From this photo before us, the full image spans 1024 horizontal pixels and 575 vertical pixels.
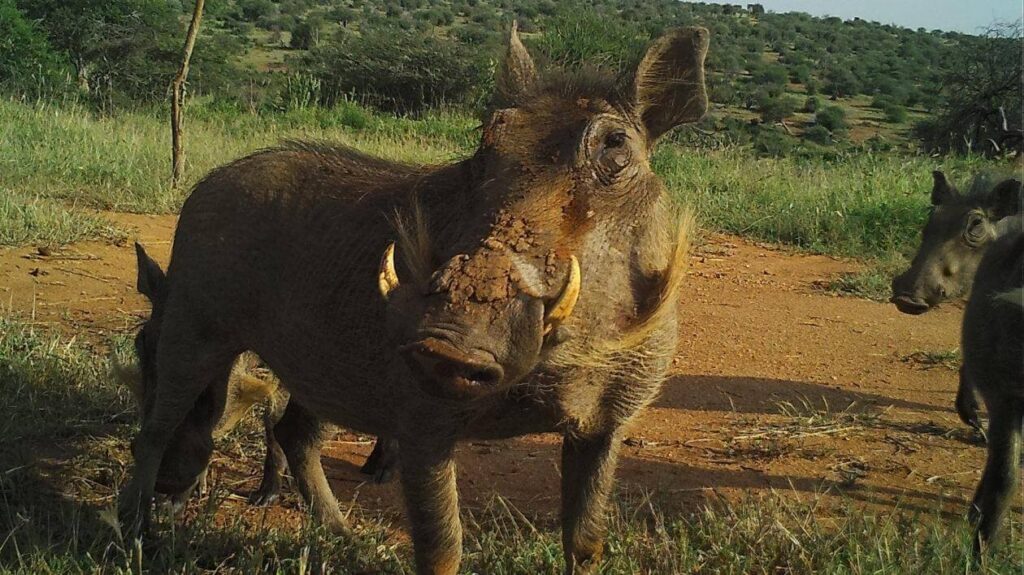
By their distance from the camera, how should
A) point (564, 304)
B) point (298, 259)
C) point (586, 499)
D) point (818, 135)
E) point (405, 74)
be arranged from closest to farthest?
1. point (564, 304)
2. point (586, 499)
3. point (298, 259)
4. point (405, 74)
5. point (818, 135)

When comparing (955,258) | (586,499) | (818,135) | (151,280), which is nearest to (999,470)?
(586,499)

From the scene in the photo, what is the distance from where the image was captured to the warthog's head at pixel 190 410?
11.2 ft

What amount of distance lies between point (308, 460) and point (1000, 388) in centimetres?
249

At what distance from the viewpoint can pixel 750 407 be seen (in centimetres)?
478

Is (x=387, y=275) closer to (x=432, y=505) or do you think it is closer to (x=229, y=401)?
(x=432, y=505)

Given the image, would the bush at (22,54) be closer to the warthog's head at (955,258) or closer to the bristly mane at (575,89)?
the warthog's head at (955,258)

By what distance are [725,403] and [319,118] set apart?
9085mm

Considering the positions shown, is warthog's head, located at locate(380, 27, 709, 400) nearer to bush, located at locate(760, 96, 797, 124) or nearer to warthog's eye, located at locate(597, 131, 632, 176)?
warthog's eye, located at locate(597, 131, 632, 176)

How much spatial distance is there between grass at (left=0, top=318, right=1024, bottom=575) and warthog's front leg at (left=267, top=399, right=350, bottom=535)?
131 mm

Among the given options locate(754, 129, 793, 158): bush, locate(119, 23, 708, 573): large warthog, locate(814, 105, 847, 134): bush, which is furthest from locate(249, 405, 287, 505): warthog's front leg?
locate(814, 105, 847, 134): bush

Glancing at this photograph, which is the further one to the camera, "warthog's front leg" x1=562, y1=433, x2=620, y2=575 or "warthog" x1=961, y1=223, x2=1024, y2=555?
"warthog" x1=961, y1=223, x2=1024, y2=555

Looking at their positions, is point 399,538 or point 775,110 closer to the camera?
point 399,538

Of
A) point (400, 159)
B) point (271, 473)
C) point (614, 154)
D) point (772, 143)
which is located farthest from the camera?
point (772, 143)

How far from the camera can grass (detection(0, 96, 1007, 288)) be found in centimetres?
766
